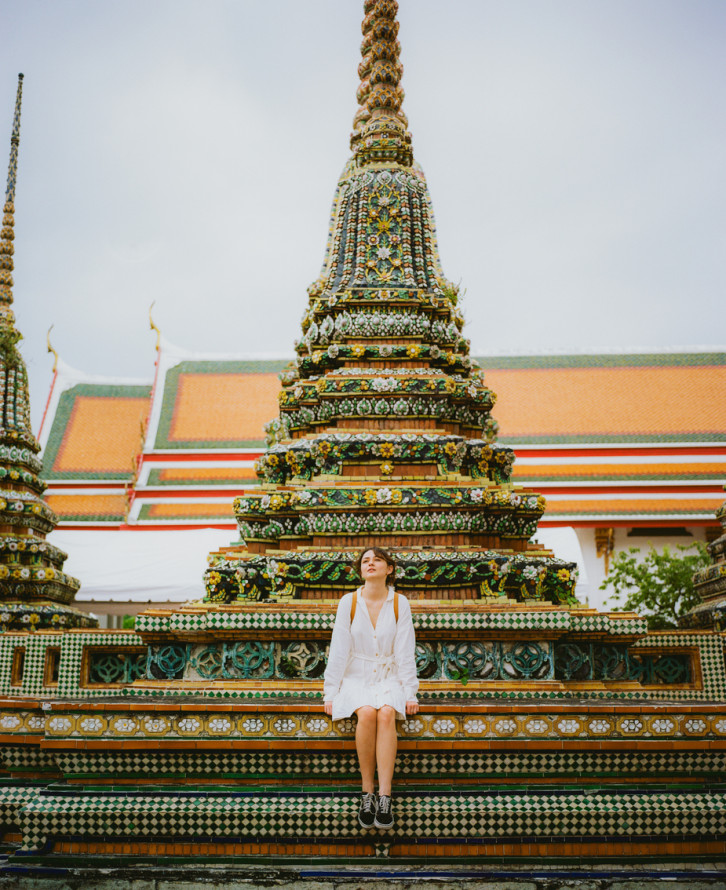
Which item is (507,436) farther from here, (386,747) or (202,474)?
(386,747)

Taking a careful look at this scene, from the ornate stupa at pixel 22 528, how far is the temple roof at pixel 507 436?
10.0 meters

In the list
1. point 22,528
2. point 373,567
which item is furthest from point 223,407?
point 373,567

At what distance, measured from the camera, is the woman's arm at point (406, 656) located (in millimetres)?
4473

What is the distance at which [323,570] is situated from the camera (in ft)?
20.2

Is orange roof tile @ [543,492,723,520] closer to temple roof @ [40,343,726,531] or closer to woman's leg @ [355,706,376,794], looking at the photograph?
temple roof @ [40,343,726,531]

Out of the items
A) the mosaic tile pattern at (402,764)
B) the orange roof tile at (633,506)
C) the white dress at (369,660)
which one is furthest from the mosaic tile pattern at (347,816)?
the orange roof tile at (633,506)

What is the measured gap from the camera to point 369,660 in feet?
15.0

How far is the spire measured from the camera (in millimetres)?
8445

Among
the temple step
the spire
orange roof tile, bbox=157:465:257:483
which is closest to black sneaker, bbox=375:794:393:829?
the temple step

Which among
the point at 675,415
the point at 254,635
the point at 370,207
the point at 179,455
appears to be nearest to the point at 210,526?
the point at 179,455

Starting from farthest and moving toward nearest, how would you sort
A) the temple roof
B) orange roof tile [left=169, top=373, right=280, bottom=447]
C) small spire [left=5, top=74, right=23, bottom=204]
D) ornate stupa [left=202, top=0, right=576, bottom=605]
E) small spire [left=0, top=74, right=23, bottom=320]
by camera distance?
orange roof tile [left=169, top=373, right=280, bottom=447]
the temple roof
small spire [left=5, top=74, right=23, bottom=204]
small spire [left=0, top=74, right=23, bottom=320]
ornate stupa [left=202, top=0, right=576, bottom=605]

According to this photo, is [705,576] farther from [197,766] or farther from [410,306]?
[197,766]

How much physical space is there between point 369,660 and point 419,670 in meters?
1.27

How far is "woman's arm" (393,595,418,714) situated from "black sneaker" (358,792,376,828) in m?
0.46
